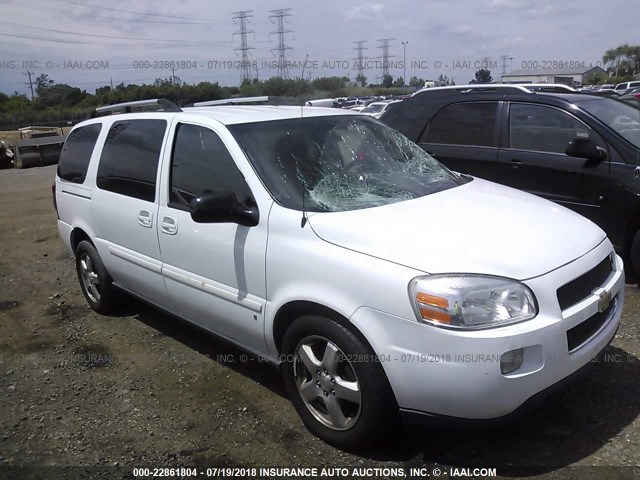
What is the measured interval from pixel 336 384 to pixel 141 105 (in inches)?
122

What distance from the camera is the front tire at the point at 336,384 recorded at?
269cm

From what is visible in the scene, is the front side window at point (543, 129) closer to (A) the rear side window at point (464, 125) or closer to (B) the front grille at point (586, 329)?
(A) the rear side window at point (464, 125)

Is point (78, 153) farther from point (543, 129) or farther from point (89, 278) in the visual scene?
point (543, 129)

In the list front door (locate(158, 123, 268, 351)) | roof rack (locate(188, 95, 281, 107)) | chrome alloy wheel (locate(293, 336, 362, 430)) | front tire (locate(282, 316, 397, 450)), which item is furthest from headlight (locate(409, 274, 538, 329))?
roof rack (locate(188, 95, 281, 107))

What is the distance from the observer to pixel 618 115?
554 cm

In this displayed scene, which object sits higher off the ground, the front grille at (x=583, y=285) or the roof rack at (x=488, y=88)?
the roof rack at (x=488, y=88)

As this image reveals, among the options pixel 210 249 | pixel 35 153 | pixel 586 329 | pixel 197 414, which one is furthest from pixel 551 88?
pixel 35 153

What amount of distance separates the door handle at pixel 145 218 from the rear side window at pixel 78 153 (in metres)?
1.16

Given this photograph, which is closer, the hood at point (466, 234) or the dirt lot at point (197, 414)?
the hood at point (466, 234)

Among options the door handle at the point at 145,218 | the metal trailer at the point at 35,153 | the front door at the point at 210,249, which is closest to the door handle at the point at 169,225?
the front door at the point at 210,249

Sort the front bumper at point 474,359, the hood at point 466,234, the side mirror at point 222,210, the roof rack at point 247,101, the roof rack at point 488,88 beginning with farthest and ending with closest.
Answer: the roof rack at point 488,88 < the roof rack at point 247,101 < the side mirror at point 222,210 < the hood at point 466,234 < the front bumper at point 474,359

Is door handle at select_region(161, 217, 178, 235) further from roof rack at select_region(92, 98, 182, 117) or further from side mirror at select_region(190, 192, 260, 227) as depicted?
roof rack at select_region(92, 98, 182, 117)

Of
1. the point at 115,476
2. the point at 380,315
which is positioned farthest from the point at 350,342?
the point at 115,476

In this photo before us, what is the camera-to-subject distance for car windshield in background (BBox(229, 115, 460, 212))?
3256 mm
